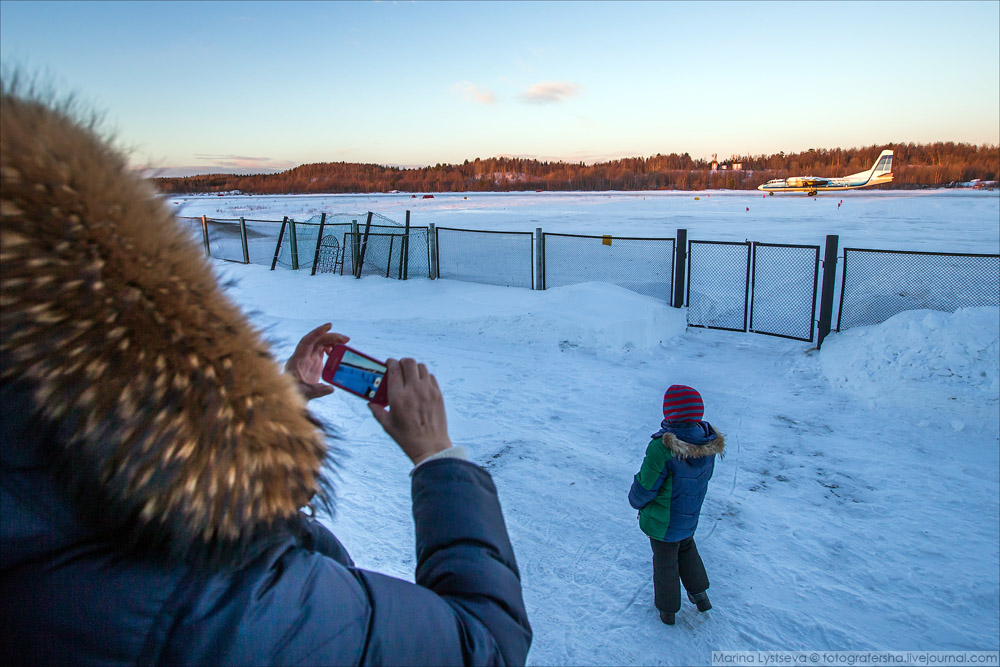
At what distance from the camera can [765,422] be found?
616cm

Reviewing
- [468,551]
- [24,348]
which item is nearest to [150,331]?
[24,348]

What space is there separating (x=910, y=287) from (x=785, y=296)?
2281 mm

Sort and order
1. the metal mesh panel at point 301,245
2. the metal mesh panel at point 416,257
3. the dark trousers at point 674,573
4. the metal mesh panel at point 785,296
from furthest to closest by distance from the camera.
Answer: the metal mesh panel at point 301,245 < the metal mesh panel at point 416,257 < the metal mesh panel at point 785,296 < the dark trousers at point 674,573

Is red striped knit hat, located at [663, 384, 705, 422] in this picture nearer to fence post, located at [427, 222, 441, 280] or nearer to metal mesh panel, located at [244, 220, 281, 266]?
fence post, located at [427, 222, 441, 280]

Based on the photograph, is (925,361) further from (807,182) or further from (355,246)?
(807,182)

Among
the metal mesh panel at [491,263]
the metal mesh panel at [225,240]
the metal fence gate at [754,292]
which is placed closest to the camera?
the metal fence gate at [754,292]

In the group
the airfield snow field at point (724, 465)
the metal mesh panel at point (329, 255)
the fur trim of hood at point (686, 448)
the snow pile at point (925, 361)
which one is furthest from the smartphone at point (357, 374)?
the metal mesh panel at point (329, 255)

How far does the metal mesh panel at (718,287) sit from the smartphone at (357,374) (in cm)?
868

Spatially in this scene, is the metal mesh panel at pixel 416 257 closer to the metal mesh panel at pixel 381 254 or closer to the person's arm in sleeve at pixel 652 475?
the metal mesh panel at pixel 381 254

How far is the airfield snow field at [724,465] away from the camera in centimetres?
329

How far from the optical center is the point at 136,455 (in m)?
0.77

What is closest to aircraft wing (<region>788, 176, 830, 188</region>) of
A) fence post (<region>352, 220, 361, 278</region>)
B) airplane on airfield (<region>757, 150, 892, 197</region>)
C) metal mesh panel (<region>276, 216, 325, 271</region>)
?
airplane on airfield (<region>757, 150, 892, 197</region>)

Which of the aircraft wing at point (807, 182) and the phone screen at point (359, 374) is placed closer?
the phone screen at point (359, 374)

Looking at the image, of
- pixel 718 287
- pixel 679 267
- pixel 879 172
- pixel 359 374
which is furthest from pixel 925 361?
pixel 879 172
